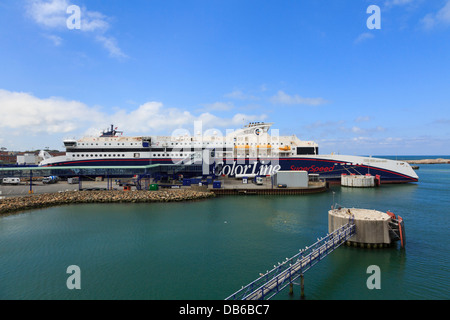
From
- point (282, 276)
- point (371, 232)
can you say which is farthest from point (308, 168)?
point (282, 276)

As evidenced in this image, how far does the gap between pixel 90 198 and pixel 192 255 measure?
25270 mm

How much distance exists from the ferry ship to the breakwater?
669 inches

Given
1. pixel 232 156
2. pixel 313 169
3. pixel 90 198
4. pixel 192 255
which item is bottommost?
pixel 192 255

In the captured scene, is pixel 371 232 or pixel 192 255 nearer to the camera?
pixel 192 255

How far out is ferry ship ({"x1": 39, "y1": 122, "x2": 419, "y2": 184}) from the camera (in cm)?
5231

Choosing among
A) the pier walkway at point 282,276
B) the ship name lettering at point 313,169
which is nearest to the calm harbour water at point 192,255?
the pier walkway at point 282,276

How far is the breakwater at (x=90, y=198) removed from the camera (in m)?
29.3

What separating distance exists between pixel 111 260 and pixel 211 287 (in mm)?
7561

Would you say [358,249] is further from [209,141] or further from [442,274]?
[209,141]

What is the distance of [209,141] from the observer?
57.4 meters

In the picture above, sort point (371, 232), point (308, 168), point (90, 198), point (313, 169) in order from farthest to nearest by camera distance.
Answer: point (313, 169), point (308, 168), point (90, 198), point (371, 232)

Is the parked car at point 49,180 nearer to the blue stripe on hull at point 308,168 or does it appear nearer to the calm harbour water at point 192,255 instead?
the blue stripe on hull at point 308,168

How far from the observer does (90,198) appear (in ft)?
111

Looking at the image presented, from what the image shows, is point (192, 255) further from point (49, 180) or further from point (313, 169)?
point (49, 180)
